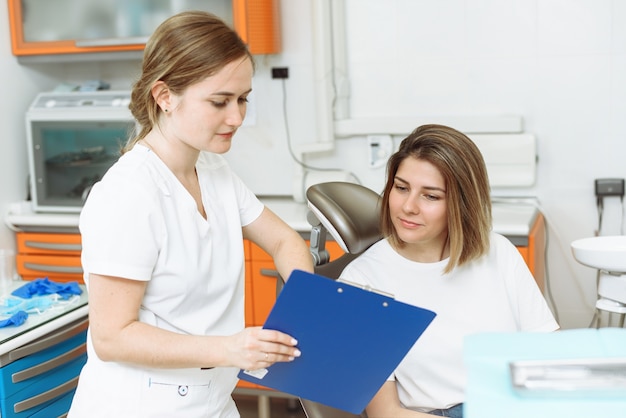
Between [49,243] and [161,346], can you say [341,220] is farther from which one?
[49,243]

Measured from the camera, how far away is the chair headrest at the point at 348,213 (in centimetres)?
183

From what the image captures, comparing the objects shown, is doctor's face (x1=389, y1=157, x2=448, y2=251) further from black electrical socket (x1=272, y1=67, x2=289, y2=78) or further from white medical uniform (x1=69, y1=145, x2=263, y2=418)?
black electrical socket (x1=272, y1=67, x2=289, y2=78)

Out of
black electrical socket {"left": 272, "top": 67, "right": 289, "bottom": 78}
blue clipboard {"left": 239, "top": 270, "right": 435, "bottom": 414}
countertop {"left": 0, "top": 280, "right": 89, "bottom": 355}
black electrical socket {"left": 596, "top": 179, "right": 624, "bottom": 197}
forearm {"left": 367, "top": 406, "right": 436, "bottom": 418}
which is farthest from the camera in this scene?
black electrical socket {"left": 272, "top": 67, "right": 289, "bottom": 78}

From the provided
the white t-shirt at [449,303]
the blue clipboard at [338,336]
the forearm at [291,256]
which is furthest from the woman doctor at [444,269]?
the blue clipboard at [338,336]

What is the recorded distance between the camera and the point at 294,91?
3340mm

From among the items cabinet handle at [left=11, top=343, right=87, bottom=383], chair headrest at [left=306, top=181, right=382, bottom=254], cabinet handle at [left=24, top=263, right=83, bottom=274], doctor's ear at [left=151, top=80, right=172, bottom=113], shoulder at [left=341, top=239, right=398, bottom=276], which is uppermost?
doctor's ear at [left=151, top=80, right=172, bottom=113]

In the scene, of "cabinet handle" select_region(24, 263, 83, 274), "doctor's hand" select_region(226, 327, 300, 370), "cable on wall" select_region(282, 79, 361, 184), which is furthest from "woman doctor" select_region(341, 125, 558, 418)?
"cabinet handle" select_region(24, 263, 83, 274)

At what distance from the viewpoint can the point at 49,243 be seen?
3299mm

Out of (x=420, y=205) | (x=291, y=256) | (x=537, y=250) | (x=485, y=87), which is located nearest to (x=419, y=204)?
(x=420, y=205)

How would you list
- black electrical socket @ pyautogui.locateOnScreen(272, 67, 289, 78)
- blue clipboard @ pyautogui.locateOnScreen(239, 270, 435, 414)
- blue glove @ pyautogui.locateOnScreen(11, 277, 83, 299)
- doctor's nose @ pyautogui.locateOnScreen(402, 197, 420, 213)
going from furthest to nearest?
1. black electrical socket @ pyautogui.locateOnScreen(272, 67, 289, 78)
2. blue glove @ pyautogui.locateOnScreen(11, 277, 83, 299)
3. doctor's nose @ pyautogui.locateOnScreen(402, 197, 420, 213)
4. blue clipboard @ pyautogui.locateOnScreen(239, 270, 435, 414)

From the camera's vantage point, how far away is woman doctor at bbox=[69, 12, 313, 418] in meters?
1.40

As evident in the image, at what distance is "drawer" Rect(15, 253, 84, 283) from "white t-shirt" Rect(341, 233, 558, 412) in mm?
1727

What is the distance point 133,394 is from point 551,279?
6.77 ft

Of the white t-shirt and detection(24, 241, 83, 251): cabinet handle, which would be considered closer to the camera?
the white t-shirt
